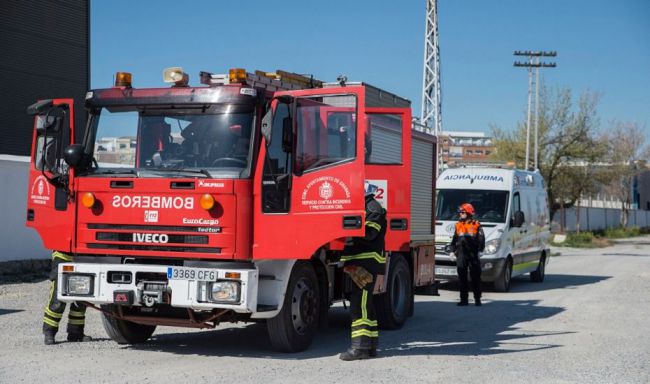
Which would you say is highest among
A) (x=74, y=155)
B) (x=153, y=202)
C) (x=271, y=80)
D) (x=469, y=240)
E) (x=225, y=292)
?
(x=271, y=80)

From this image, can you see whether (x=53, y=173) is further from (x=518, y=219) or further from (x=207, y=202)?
(x=518, y=219)

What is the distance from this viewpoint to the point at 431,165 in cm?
1432

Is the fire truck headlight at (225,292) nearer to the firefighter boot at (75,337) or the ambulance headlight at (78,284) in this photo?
the ambulance headlight at (78,284)

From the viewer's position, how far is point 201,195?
8.76 metres

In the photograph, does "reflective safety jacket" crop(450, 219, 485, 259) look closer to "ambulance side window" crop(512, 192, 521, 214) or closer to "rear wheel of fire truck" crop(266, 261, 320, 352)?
"ambulance side window" crop(512, 192, 521, 214)

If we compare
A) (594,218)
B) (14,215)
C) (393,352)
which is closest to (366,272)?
(393,352)

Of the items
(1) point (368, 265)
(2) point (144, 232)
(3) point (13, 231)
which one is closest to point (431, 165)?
(1) point (368, 265)

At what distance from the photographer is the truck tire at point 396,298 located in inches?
472

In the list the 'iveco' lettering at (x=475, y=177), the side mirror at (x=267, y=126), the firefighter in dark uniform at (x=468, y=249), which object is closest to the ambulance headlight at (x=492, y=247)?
the 'iveco' lettering at (x=475, y=177)

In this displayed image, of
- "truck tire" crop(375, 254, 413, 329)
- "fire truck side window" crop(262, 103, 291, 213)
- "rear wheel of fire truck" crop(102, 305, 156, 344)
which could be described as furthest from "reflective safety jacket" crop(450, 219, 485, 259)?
"fire truck side window" crop(262, 103, 291, 213)

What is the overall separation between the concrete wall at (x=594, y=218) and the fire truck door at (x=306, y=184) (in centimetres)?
4188

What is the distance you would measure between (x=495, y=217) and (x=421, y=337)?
297 inches

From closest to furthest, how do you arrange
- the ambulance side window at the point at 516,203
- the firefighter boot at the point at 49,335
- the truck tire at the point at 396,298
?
the firefighter boot at the point at 49,335
the truck tire at the point at 396,298
the ambulance side window at the point at 516,203

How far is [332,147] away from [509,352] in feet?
10.5
